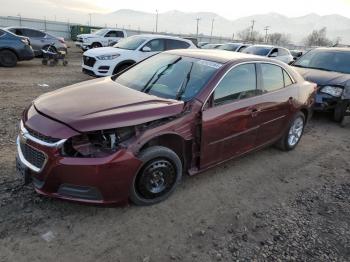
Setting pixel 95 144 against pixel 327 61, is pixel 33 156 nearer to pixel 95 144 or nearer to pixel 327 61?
pixel 95 144

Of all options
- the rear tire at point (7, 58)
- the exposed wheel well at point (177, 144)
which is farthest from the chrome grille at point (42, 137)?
the rear tire at point (7, 58)

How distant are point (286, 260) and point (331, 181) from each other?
7.26ft

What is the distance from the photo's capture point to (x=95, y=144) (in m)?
3.38

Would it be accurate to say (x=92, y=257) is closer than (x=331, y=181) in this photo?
Yes

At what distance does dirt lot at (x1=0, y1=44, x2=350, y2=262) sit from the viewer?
10.4 ft

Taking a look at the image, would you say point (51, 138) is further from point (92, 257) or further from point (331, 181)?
point (331, 181)

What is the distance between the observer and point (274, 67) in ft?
17.2

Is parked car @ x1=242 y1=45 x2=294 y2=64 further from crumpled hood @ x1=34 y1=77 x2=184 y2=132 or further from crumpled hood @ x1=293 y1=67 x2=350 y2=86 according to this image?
crumpled hood @ x1=34 y1=77 x2=184 y2=132

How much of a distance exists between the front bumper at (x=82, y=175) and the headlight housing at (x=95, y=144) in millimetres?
67

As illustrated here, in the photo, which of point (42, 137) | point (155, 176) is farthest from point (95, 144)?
point (155, 176)

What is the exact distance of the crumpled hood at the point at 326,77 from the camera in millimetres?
7648

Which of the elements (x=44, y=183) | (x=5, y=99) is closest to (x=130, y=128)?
(x=44, y=183)

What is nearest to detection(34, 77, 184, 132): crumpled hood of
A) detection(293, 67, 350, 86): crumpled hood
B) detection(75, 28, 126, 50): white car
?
detection(293, 67, 350, 86): crumpled hood

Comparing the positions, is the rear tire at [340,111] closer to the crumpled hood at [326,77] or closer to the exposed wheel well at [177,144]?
the crumpled hood at [326,77]
